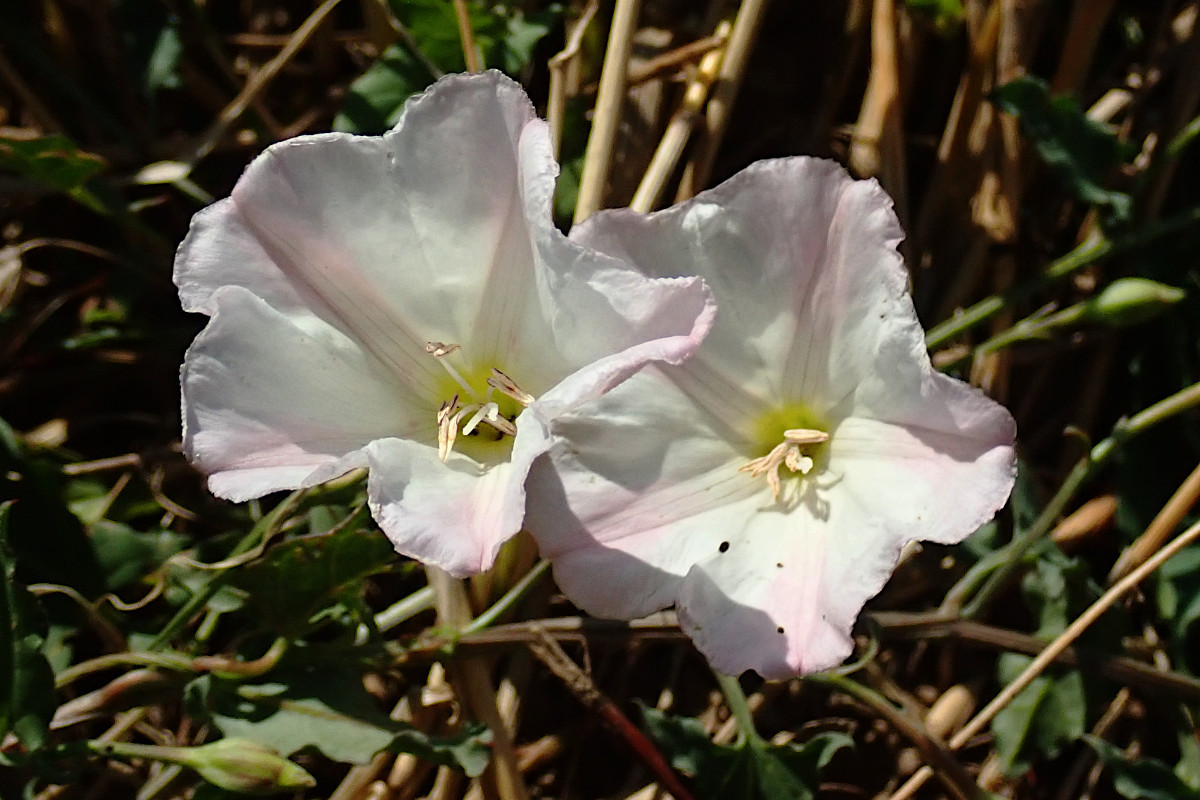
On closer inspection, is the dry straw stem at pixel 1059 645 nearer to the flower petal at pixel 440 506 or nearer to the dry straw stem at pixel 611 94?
the flower petal at pixel 440 506

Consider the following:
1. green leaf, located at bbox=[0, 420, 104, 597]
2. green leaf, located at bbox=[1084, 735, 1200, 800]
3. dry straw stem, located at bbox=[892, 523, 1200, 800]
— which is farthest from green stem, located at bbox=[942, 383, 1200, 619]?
green leaf, located at bbox=[0, 420, 104, 597]

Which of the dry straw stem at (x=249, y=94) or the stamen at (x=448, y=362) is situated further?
the dry straw stem at (x=249, y=94)

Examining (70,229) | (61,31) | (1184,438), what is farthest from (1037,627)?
(61,31)

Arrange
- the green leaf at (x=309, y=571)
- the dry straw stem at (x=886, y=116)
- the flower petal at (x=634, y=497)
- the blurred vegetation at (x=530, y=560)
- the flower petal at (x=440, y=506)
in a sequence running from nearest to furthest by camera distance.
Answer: the flower petal at (x=440, y=506) → the flower petal at (x=634, y=497) → the green leaf at (x=309, y=571) → the blurred vegetation at (x=530, y=560) → the dry straw stem at (x=886, y=116)

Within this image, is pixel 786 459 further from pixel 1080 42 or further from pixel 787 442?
pixel 1080 42

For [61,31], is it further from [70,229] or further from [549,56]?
[549,56]

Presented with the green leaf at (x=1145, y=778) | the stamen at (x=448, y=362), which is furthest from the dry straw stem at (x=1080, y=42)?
the stamen at (x=448, y=362)
